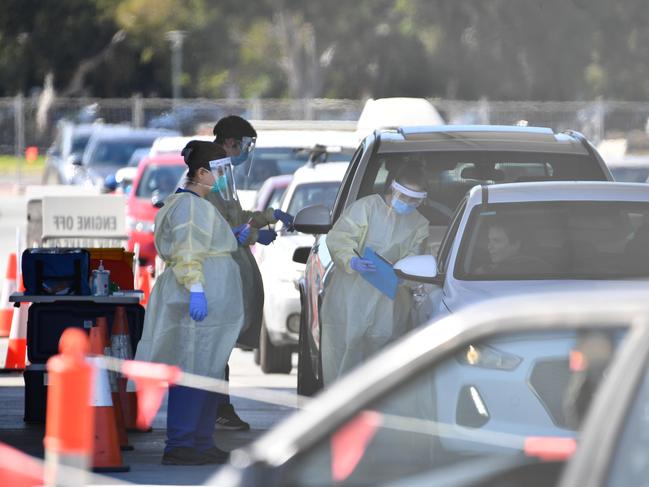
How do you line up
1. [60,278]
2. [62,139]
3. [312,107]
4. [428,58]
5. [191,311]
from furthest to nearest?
[428,58]
[312,107]
[62,139]
[60,278]
[191,311]

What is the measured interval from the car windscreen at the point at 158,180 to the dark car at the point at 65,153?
12.1 meters

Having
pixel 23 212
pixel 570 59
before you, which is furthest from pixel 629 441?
pixel 570 59

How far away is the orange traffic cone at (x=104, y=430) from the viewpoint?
822 centimetres

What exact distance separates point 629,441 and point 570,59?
66.6 meters

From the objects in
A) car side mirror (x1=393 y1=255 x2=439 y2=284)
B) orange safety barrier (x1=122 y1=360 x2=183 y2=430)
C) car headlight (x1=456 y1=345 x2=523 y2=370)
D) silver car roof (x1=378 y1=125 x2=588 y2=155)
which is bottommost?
orange safety barrier (x1=122 y1=360 x2=183 y2=430)

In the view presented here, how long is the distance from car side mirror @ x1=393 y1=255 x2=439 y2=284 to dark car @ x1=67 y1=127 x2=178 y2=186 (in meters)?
23.6

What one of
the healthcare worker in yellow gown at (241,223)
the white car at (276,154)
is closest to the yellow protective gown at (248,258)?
the healthcare worker in yellow gown at (241,223)

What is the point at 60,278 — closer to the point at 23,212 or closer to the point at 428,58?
the point at 23,212

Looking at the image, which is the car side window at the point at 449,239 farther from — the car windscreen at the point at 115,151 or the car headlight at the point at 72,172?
the car windscreen at the point at 115,151

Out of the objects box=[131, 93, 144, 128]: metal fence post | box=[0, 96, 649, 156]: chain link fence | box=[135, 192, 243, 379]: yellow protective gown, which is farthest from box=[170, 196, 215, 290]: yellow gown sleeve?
box=[131, 93, 144, 128]: metal fence post

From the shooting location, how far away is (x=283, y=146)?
18750mm

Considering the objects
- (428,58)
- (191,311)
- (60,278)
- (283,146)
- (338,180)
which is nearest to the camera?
(191,311)

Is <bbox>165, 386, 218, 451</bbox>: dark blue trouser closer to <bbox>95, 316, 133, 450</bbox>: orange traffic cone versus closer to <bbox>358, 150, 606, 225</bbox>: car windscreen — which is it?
<bbox>95, 316, 133, 450</bbox>: orange traffic cone

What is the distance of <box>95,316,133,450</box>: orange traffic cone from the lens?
9.27 meters
